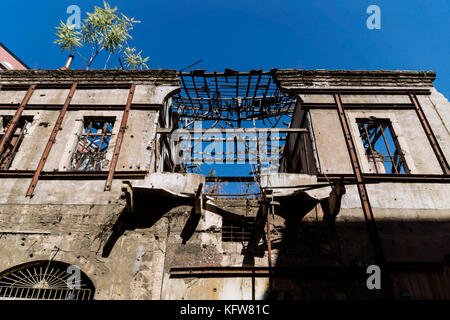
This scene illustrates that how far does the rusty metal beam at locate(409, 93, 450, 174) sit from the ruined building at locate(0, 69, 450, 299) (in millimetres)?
39

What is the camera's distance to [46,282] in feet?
20.9

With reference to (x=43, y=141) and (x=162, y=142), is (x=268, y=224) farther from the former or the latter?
(x=43, y=141)

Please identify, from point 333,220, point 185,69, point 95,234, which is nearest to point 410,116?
point 333,220

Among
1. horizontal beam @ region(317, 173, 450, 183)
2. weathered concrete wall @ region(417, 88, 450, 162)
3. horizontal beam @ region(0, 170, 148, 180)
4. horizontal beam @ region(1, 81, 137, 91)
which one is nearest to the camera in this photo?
horizontal beam @ region(317, 173, 450, 183)

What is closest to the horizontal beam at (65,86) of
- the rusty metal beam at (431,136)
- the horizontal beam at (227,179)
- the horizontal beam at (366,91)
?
the horizontal beam at (227,179)

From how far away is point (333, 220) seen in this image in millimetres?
7004

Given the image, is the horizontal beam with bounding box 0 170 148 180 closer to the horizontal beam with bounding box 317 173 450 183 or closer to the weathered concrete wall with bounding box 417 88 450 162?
the horizontal beam with bounding box 317 173 450 183

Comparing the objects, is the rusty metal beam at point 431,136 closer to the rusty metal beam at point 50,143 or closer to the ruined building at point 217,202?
the ruined building at point 217,202

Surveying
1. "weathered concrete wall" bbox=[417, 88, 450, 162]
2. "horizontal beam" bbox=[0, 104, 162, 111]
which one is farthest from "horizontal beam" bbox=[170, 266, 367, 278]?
"horizontal beam" bbox=[0, 104, 162, 111]

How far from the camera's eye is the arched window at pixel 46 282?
20.4ft

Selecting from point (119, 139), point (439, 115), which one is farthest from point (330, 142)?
point (119, 139)

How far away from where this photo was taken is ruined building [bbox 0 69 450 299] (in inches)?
248

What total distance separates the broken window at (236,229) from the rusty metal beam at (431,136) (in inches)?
215
